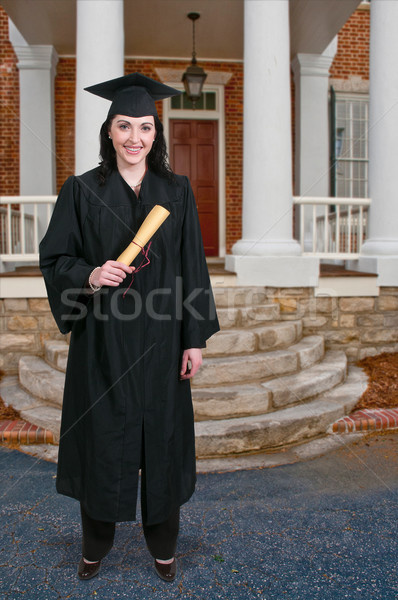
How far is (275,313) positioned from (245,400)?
4.83 ft

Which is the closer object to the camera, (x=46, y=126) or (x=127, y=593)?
(x=127, y=593)

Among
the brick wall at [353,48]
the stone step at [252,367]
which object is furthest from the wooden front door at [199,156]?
the stone step at [252,367]

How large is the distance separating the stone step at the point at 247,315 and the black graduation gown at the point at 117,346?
8.76 ft

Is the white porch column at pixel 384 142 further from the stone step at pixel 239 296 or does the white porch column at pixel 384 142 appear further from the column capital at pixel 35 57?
the column capital at pixel 35 57

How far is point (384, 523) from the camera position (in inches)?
105

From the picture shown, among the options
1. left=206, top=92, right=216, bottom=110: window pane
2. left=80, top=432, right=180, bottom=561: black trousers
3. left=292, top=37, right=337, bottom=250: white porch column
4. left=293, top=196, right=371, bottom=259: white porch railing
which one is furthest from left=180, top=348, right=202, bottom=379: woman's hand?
left=206, top=92, right=216, bottom=110: window pane

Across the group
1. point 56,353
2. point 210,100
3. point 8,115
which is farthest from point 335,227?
point 8,115

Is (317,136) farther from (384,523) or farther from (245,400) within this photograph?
(384,523)

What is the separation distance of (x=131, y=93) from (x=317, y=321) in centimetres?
398

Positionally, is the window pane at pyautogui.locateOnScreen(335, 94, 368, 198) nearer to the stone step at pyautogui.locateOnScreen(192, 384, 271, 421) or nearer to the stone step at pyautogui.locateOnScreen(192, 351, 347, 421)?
the stone step at pyautogui.locateOnScreen(192, 351, 347, 421)

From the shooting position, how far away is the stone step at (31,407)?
381cm

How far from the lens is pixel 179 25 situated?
23.8 feet

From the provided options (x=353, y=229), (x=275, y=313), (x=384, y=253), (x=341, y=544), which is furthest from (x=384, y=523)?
(x=353, y=229)

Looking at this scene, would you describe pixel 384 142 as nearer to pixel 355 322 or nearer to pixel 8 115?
pixel 355 322
